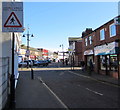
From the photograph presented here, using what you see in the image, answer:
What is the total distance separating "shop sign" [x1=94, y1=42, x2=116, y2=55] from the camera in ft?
60.2

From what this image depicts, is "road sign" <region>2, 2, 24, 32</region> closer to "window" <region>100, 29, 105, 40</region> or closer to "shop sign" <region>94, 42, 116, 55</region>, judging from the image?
"shop sign" <region>94, 42, 116, 55</region>

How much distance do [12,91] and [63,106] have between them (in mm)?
2165

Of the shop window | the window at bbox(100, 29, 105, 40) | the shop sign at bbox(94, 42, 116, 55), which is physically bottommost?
the shop window

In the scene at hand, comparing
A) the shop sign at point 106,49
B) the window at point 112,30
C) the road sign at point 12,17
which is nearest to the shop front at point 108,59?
the shop sign at point 106,49

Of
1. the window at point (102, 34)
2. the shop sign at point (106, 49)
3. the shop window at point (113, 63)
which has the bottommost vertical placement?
the shop window at point (113, 63)

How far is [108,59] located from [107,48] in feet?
5.26

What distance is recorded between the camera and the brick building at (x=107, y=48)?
58.9 ft

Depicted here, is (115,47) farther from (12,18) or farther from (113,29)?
(12,18)

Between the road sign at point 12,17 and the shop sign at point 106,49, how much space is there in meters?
13.1

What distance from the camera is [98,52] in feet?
75.1

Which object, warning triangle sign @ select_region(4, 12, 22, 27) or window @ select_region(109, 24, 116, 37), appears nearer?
warning triangle sign @ select_region(4, 12, 22, 27)

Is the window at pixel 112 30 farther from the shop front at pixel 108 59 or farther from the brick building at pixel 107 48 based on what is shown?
the shop front at pixel 108 59

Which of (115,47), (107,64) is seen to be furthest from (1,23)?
(107,64)

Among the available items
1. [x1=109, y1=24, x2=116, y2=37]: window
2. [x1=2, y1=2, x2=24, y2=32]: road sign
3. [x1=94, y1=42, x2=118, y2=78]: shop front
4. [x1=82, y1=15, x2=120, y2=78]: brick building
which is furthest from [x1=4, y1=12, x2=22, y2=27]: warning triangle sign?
[x1=109, y1=24, x2=116, y2=37]: window
